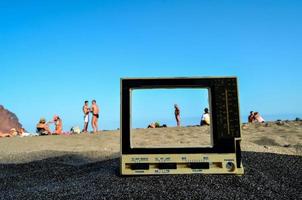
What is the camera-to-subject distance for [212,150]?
14.6ft

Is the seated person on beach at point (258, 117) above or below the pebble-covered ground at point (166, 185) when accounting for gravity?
above

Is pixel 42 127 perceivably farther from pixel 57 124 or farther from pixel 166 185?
pixel 166 185

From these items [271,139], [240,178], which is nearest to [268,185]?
[240,178]

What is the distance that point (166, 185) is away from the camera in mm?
4160

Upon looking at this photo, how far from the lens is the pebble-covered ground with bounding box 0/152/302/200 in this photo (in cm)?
391

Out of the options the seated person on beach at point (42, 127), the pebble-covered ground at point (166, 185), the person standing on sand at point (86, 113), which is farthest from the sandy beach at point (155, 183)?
the seated person on beach at point (42, 127)

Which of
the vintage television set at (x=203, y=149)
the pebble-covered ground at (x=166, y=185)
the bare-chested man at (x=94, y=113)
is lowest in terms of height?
the pebble-covered ground at (x=166, y=185)

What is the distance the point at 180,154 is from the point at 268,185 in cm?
104

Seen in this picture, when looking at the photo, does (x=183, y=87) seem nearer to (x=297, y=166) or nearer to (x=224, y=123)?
(x=224, y=123)

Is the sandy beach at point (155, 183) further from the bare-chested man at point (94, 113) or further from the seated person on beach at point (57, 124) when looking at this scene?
the seated person on beach at point (57, 124)

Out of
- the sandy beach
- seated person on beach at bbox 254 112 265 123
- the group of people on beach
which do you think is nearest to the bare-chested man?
the group of people on beach

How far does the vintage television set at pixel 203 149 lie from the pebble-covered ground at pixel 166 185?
0.11 m

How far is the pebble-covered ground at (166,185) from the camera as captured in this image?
12.8 feet

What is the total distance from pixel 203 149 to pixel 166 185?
0.63m
